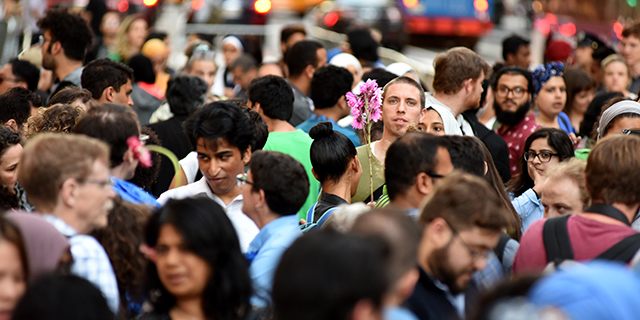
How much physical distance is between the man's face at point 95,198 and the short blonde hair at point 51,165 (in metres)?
0.03

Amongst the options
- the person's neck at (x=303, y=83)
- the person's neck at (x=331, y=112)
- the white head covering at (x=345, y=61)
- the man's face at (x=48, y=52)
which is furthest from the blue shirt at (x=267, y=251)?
the white head covering at (x=345, y=61)

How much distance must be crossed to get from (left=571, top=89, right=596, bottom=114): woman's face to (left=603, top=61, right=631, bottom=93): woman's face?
0.67 m

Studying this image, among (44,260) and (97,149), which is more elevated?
(97,149)

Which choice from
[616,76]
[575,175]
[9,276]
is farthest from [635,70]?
[9,276]

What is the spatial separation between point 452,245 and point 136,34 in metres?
9.47

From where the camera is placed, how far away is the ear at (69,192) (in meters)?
3.19

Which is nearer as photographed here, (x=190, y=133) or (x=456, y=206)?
(x=456, y=206)

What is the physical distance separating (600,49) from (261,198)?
8.96 meters

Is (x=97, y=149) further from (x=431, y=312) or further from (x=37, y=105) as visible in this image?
(x=37, y=105)

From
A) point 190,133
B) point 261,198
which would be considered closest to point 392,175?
point 261,198

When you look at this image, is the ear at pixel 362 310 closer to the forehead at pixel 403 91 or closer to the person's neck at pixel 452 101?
the forehead at pixel 403 91

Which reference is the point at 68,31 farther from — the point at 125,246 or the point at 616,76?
the point at 616,76

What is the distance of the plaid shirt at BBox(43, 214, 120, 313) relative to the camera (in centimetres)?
303

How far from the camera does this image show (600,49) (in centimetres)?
1127
